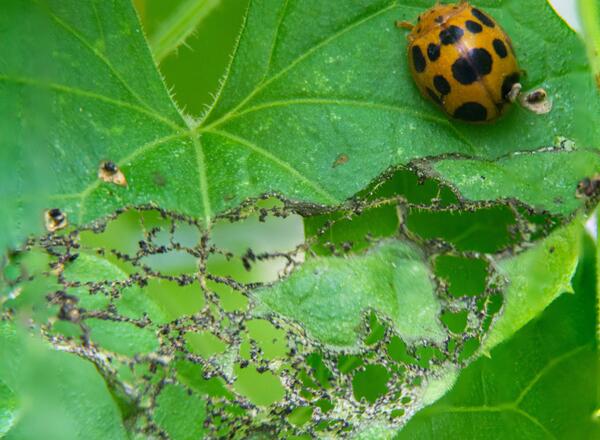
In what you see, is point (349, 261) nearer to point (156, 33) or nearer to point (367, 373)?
point (367, 373)

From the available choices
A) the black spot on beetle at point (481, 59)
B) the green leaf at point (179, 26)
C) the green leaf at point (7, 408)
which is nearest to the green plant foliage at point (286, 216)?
the green leaf at point (7, 408)

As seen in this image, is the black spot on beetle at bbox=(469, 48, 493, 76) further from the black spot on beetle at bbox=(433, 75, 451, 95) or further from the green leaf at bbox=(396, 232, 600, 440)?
the green leaf at bbox=(396, 232, 600, 440)

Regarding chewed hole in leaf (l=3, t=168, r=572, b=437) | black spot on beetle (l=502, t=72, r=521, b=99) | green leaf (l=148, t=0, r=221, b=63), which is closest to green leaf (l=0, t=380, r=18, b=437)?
chewed hole in leaf (l=3, t=168, r=572, b=437)

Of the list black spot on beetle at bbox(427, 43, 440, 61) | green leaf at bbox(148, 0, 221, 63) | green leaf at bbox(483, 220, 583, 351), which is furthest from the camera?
green leaf at bbox(148, 0, 221, 63)

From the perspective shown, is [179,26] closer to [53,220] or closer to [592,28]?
[53,220]

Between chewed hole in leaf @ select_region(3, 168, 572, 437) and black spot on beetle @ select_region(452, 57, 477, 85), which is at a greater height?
black spot on beetle @ select_region(452, 57, 477, 85)

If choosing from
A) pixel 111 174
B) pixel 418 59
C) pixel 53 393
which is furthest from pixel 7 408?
pixel 418 59
